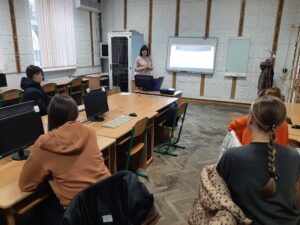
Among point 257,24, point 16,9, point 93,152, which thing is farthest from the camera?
point 257,24

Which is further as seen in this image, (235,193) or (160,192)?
(160,192)

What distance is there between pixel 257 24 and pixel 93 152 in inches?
230

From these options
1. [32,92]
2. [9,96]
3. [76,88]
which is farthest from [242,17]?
[9,96]

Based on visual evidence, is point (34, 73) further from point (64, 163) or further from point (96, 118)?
point (64, 163)

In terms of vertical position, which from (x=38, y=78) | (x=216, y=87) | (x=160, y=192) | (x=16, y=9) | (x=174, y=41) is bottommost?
(x=160, y=192)

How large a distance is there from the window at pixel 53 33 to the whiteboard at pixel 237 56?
4.05 m

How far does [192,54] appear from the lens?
265 inches

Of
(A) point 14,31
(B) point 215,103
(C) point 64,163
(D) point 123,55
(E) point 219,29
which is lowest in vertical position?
(B) point 215,103

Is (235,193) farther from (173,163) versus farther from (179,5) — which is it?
(179,5)

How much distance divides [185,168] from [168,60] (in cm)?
437

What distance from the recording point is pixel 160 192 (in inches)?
107

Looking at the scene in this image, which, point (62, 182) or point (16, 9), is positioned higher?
point (16, 9)

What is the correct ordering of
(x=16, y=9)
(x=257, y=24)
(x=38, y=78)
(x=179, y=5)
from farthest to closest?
(x=179, y=5) → (x=257, y=24) → (x=16, y=9) → (x=38, y=78)

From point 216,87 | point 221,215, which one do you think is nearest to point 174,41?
point 216,87
